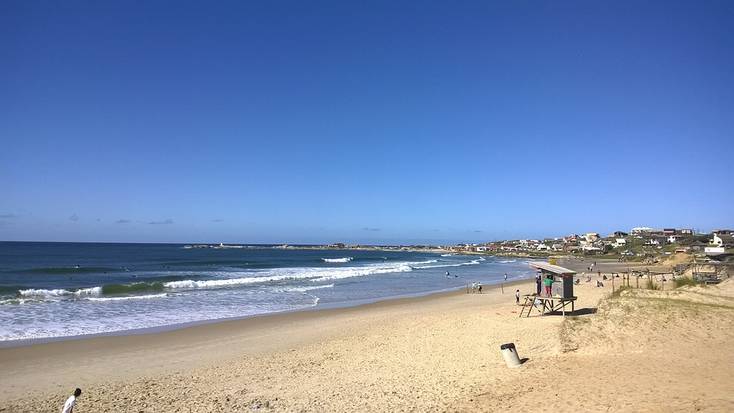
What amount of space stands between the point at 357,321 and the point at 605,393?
11393 mm

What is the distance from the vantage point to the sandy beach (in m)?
7.80

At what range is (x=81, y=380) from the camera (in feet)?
32.9

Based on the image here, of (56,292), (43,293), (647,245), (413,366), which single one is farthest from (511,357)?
(647,245)

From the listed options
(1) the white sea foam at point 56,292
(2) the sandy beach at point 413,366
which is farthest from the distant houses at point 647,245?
(1) the white sea foam at point 56,292

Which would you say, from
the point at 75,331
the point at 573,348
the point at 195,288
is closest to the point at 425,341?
the point at 573,348

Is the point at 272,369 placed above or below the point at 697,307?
below

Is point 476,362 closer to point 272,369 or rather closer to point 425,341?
point 425,341

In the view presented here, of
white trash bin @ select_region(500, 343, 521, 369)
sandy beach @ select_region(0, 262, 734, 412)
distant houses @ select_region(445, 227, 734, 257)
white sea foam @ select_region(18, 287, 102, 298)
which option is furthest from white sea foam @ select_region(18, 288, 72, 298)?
distant houses @ select_region(445, 227, 734, 257)

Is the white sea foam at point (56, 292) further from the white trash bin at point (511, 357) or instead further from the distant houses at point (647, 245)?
the distant houses at point (647, 245)

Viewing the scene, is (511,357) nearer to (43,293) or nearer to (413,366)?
(413,366)

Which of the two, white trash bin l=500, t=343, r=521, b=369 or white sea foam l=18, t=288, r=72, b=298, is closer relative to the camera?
white trash bin l=500, t=343, r=521, b=369

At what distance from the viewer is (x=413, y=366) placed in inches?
406

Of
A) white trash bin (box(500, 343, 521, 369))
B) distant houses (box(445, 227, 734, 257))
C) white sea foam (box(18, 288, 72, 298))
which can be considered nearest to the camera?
white trash bin (box(500, 343, 521, 369))

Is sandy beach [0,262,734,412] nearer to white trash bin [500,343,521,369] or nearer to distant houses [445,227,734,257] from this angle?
white trash bin [500,343,521,369]
